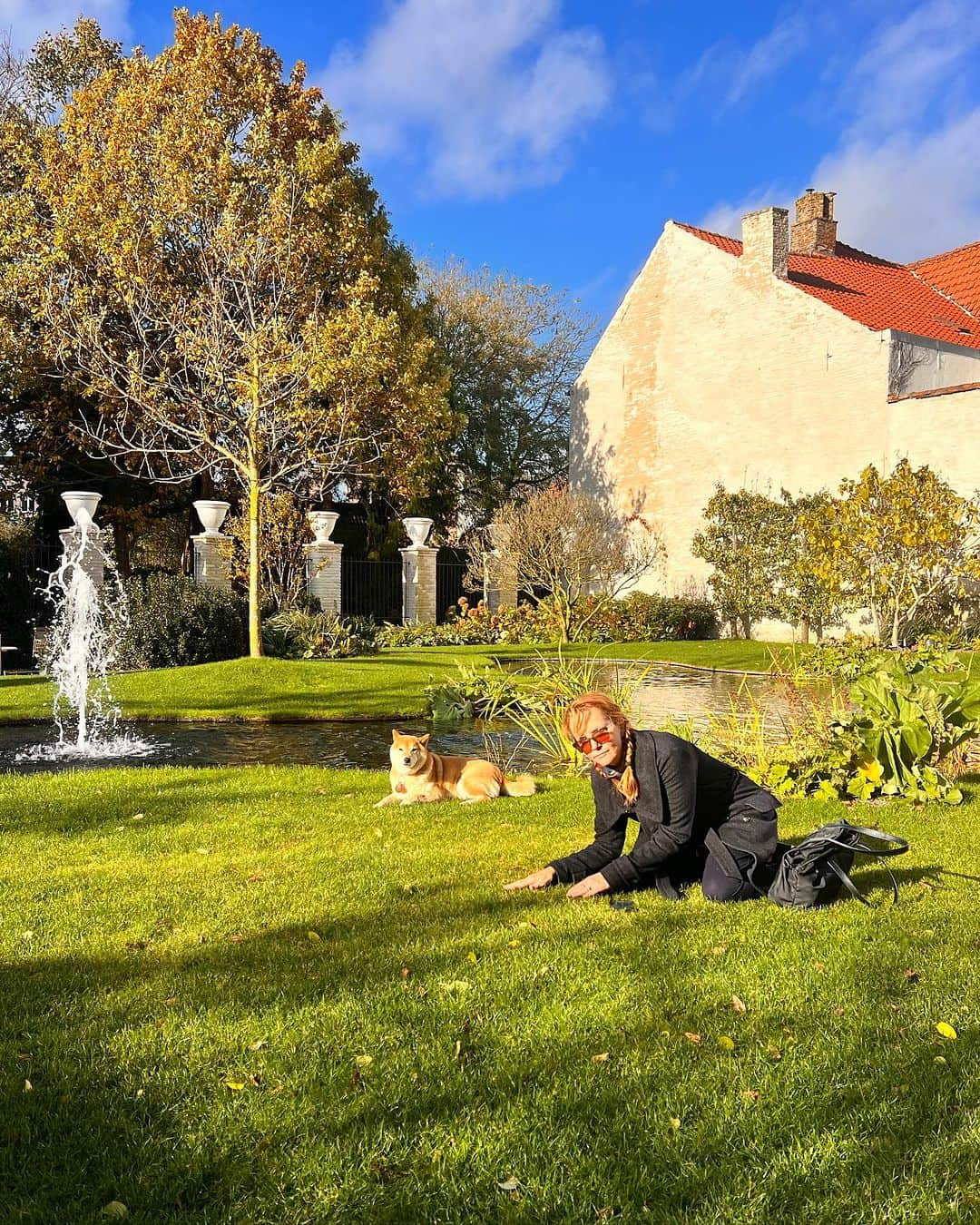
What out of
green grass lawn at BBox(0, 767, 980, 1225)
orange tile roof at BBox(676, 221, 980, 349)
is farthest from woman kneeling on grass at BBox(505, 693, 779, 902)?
orange tile roof at BBox(676, 221, 980, 349)

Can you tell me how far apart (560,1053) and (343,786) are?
4.69 meters

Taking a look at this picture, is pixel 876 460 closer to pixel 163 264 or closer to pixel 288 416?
pixel 288 416

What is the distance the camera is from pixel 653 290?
26703 millimetres

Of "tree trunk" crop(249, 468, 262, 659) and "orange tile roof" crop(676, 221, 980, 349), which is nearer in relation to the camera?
"tree trunk" crop(249, 468, 262, 659)

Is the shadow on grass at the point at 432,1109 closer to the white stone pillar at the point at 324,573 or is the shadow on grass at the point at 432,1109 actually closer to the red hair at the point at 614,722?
the red hair at the point at 614,722

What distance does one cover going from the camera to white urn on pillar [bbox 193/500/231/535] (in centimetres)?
2112

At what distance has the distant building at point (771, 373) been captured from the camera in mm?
21547

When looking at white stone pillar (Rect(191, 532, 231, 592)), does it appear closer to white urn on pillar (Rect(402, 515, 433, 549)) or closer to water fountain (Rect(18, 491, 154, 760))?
water fountain (Rect(18, 491, 154, 760))

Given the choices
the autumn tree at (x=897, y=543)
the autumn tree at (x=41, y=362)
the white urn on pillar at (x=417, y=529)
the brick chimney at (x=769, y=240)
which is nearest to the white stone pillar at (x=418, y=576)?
the white urn on pillar at (x=417, y=529)

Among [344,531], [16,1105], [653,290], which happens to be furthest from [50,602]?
[16,1105]

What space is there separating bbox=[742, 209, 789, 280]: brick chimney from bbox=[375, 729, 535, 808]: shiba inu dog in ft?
66.2

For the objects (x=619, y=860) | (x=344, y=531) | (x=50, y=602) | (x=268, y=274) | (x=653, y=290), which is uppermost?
→ (x=653, y=290)

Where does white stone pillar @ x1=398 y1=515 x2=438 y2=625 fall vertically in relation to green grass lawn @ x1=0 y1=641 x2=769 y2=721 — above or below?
above

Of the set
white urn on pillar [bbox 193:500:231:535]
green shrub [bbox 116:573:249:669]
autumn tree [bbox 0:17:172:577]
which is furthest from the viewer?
autumn tree [bbox 0:17:172:577]
